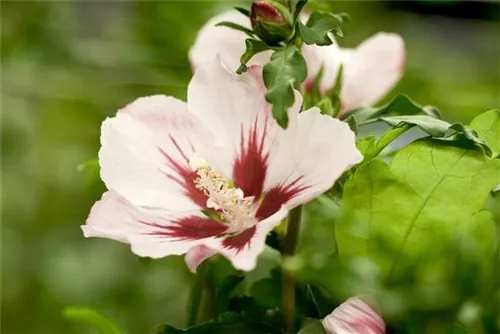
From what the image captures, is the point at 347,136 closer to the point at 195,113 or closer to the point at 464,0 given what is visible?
the point at 195,113

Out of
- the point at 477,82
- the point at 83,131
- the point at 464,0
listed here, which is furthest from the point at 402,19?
the point at 83,131

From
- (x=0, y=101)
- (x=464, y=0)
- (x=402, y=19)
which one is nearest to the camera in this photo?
(x=0, y=101)

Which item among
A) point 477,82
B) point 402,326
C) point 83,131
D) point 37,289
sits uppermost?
point 402,326

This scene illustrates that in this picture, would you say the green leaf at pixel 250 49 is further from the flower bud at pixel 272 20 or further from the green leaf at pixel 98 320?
the green leaf at pixel 98 320

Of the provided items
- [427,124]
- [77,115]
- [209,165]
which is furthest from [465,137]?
[77,115]

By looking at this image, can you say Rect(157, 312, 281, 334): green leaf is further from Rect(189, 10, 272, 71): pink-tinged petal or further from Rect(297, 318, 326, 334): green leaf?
Rect(189, 10, 272, 71): pink-tinged petal
